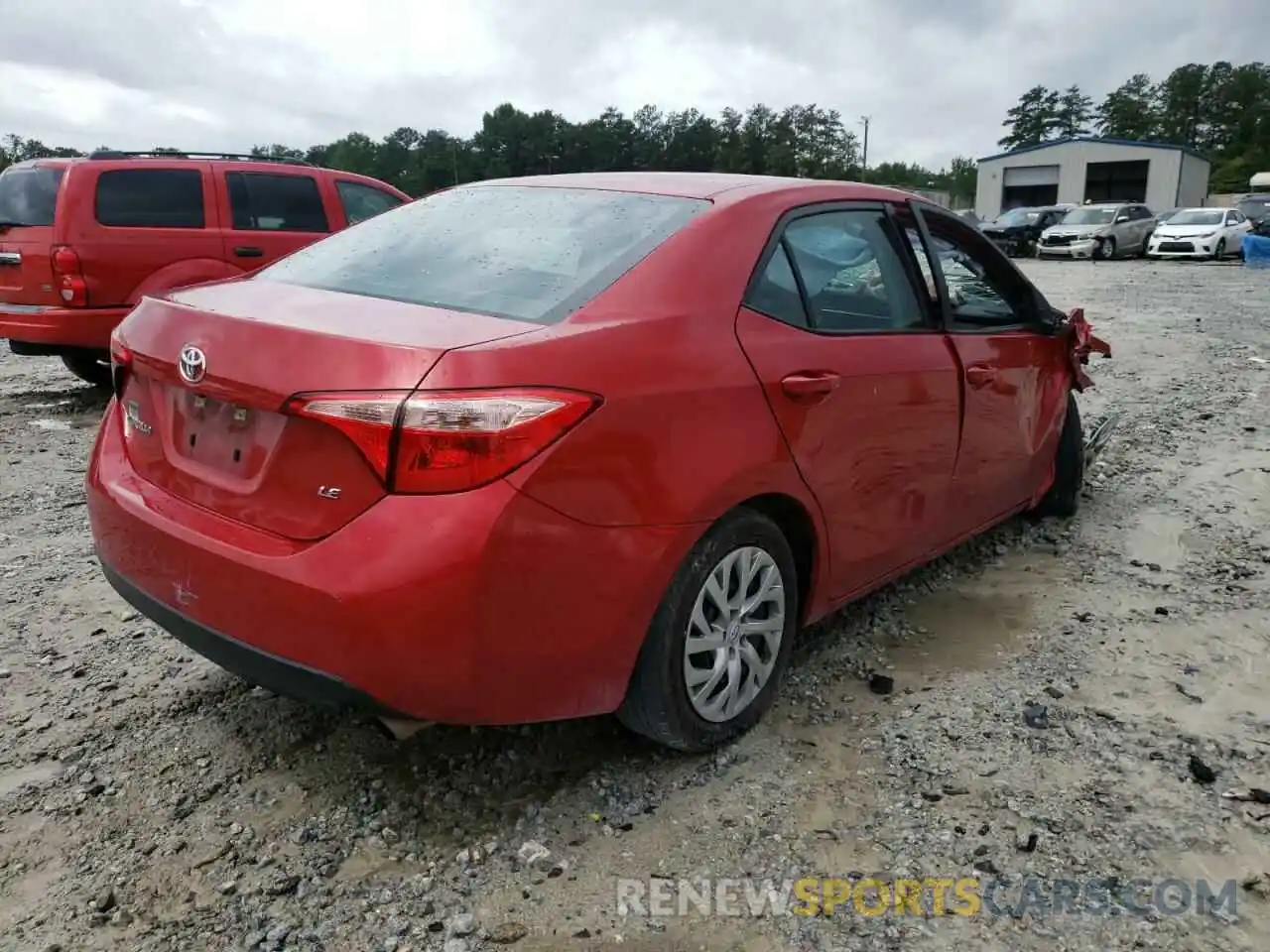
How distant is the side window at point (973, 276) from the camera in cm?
364

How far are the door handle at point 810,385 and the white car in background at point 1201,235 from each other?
27.8 m

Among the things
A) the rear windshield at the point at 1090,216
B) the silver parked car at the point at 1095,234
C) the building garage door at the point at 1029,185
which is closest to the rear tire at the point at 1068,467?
the silver parked car at the point at 1095,234

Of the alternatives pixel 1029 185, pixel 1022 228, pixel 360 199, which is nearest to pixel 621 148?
pixel 1029 185

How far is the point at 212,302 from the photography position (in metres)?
2.59

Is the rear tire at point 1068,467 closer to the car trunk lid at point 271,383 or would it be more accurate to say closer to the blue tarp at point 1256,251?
the car trunk lid at point 271,383

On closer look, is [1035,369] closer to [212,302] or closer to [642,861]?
[642,861]

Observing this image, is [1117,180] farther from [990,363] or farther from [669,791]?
[669,791]

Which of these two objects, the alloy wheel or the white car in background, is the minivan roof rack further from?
the white car in background

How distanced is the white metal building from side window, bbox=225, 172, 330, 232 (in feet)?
176

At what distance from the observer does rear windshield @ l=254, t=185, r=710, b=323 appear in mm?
2547

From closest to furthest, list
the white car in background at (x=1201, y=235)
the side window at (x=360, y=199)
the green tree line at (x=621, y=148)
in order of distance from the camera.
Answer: the side window at (x=360, y=199) → the white car in background at (x=1201, y=235) → the green tree line at (x=621, y=148)

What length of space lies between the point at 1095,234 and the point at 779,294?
27.6 meters

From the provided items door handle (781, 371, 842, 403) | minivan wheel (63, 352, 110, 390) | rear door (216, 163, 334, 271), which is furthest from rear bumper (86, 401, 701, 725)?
minivan wheel (63, 352, 110, 390)

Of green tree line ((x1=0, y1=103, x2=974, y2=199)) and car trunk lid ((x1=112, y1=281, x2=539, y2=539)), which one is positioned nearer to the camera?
car trunk lid ((x1=112, y1=281, x2=539, y2=539))
